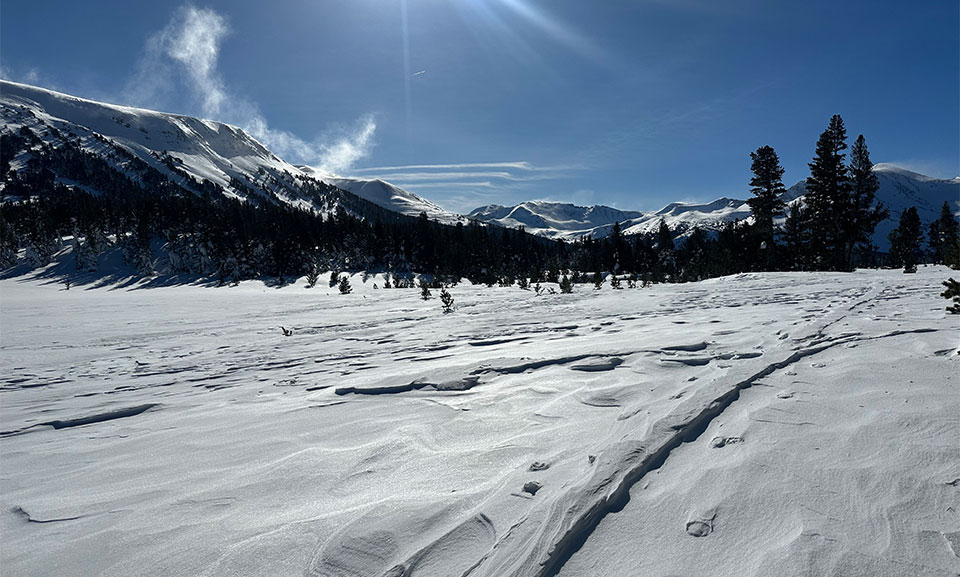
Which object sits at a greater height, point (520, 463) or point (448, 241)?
point (448, 241)

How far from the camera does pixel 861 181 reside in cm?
2545

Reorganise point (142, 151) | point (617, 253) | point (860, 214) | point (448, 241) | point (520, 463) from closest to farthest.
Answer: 1. point (520, 463)
2. point (860, 214)
3. point (448, 241)
4. point (617, 253)
5. point (142, 151)

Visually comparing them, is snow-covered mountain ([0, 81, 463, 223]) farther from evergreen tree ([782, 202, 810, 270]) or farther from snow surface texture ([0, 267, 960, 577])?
snow surface texture ([0, 267, 960, 577])

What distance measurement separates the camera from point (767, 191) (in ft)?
102

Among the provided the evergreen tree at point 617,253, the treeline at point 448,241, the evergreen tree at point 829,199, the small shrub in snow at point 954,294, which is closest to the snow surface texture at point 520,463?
the small shrub in snow at point 954,294

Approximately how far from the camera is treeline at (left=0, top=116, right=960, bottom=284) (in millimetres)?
25328

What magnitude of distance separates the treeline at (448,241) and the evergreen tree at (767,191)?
77 mm

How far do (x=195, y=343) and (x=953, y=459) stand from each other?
910cm

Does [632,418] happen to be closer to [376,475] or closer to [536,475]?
[536,475]

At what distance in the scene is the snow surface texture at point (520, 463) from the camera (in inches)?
57.1

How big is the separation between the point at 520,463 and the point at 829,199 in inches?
1264

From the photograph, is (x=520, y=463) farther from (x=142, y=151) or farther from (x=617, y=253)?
(x=142, y=151)

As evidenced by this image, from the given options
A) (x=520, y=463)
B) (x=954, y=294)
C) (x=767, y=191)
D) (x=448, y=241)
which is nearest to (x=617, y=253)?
(x=448, y=241)

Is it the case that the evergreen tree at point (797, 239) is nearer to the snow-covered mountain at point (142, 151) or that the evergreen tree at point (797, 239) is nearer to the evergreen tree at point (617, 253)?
the evergreen tree at point (617, 253)
